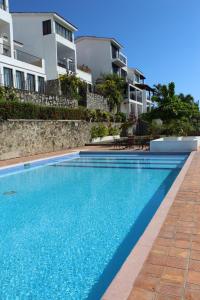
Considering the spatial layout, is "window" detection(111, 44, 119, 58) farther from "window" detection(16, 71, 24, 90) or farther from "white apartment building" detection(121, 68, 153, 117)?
"window" detection(16, 71, 24, 90)

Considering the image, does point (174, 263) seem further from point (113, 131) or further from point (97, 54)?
point (97, 54)

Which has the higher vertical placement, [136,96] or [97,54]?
[97,54]

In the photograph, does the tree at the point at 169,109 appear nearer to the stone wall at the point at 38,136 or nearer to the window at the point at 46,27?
the stone wall at the point at 38,136

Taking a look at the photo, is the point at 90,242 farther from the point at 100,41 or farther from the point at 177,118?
the point at 100,41

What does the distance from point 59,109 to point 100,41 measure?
26161 millimetres

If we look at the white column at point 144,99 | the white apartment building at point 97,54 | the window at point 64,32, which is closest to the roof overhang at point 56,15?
the window at point 64,32

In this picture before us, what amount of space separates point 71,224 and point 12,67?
2007 cm

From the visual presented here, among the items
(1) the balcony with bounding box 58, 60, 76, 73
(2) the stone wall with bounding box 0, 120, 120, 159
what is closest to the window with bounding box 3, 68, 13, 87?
(2) the stone wall with bounding box 0, 120, 120, 159

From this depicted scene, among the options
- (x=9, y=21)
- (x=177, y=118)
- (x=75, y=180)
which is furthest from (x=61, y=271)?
(x=9, y=21)

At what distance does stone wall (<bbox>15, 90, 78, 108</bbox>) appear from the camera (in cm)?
2109

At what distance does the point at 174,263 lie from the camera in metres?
3.54

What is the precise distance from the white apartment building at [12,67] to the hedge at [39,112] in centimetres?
391

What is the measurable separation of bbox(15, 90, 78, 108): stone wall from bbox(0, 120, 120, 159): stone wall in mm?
2649

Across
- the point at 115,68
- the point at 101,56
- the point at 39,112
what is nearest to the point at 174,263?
the point at 39,112
